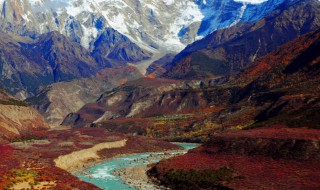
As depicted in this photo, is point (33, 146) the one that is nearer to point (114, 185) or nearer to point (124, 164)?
point (124, 164)

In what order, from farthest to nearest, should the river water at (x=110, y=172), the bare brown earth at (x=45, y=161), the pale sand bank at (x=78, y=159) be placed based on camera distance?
the pale sand bank at (x=78, y=159)
the river water at (x=110, y=172)
the bare brown earth at (x=45, y=161)

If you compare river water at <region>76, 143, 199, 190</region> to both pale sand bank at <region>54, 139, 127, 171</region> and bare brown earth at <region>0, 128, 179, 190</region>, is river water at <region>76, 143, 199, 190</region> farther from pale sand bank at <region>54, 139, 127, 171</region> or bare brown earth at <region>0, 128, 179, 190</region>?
bare brown earth at <region>0, 128, 179, 190</region>

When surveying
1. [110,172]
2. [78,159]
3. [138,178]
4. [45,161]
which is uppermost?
[45,161]

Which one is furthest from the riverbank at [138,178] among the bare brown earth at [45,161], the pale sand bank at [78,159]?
the pale sand bank at [78,159]

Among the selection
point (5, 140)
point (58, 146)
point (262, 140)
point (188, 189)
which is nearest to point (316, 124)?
point (262, 140)

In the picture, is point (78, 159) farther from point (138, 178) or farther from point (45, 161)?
point (138, 178)

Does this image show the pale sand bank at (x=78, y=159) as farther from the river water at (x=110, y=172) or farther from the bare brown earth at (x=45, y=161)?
the river water at (x=110, y=172)

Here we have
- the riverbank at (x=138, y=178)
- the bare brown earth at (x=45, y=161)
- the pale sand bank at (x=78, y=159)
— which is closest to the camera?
the bare brown earth at (x=45, y=161)

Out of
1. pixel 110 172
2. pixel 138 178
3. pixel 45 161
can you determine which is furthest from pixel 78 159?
pixel 138 178
